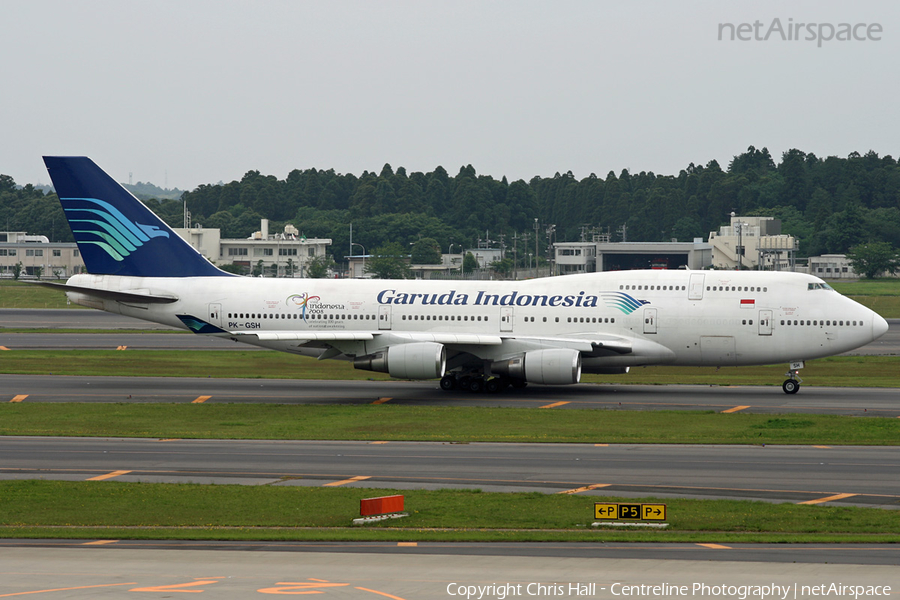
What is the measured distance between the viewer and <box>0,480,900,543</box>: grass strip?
20.7 meters

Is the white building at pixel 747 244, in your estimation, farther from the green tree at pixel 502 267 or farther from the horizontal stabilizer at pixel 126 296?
the horizontal stabilizer at pixel 126 296

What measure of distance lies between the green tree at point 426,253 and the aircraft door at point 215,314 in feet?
450

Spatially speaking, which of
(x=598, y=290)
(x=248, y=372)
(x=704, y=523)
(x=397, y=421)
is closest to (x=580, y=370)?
(x=598, y=290)

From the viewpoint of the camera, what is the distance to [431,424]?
3691cm

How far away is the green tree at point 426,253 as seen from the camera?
185500mm

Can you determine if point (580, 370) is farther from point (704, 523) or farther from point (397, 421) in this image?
point (704, 523)

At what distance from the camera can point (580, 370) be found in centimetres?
4419

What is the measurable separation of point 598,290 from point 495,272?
126m

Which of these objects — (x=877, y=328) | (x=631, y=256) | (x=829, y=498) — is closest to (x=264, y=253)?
(x=631, y=256)

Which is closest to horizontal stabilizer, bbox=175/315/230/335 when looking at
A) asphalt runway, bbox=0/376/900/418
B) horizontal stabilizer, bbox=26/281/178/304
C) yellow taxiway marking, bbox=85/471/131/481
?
horizontal stabilizer, bbox=26/281/178/304

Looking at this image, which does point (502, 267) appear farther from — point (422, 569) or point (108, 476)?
point (422, 569)

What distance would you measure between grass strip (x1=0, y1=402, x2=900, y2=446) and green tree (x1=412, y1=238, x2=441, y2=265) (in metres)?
145

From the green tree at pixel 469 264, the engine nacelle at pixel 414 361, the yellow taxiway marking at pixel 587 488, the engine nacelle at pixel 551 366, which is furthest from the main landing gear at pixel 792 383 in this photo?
the green tree at pixel 469 264

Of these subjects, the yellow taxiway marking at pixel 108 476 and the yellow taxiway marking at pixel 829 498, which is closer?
the yellow taxiway marking at pixel 829 498
